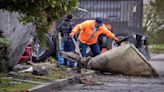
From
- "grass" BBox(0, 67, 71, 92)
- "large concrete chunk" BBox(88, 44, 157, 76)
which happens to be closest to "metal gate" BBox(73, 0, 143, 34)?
"large concrete chunk" BBox(88, 44, 157, 76)

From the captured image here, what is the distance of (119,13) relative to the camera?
56.8 feet

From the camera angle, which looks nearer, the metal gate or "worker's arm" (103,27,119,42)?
"worker's arm" (103,27,119,42)

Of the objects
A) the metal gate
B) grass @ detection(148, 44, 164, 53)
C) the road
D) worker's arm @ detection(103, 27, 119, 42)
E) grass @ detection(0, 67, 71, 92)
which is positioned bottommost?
grass @ detection(148, 44, 164, 53)

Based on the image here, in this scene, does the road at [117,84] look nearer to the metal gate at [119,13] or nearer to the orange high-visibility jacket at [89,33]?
the orange high-visibility jacket at [89,33]

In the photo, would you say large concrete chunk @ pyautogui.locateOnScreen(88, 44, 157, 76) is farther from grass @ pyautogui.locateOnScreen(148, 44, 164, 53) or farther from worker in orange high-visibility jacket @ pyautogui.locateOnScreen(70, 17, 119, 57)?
grass @ pyautogui.locateOnScreen(148, 44, 164, 53)

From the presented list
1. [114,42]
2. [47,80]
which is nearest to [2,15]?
[47,80]

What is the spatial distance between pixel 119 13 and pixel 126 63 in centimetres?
400

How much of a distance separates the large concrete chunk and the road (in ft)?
0.80

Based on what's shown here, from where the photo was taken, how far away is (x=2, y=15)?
38.6 feet

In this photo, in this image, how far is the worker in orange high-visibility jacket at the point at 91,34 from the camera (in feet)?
50.4

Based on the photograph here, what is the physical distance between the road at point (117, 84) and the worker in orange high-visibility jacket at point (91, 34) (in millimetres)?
1905

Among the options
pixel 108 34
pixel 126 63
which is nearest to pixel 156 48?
pixel 108 34

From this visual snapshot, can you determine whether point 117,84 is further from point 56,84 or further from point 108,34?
point 108,34

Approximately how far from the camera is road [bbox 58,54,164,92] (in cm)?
1045
